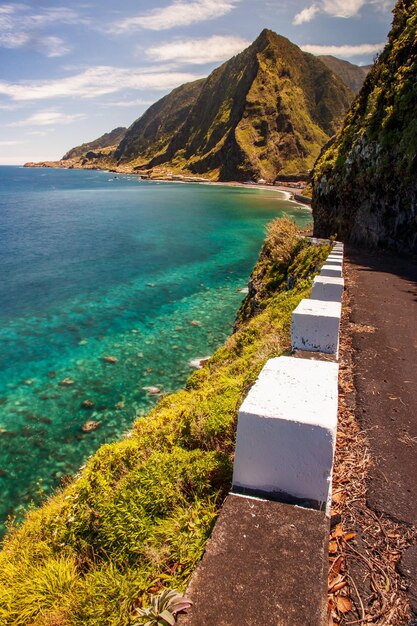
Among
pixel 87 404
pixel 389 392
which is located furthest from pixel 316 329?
pixel 87 404

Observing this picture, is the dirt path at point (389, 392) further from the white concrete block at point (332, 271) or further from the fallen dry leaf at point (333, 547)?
the white concrete block at point (332, 271)

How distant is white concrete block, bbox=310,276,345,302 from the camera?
308 inches

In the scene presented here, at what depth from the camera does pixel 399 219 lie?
16812 millimetres

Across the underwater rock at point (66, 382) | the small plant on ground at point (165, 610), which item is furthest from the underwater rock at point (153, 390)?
the small plant on ground at point (165, 610)

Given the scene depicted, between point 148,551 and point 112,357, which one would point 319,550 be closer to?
point 148,551

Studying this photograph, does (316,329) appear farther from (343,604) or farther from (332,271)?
(332,271)

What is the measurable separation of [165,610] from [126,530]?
1562 mm

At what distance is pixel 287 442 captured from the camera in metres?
3.06

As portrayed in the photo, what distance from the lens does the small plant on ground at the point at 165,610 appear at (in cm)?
243

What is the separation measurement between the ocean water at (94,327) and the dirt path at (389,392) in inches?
209

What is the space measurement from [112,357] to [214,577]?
16927 millimetres

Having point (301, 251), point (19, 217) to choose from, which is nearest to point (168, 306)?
point (301, 251)

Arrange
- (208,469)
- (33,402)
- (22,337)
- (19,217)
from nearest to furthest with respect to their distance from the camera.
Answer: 1. (208,469)
2. (33,402)
3. (22,337)
4. (19,217)

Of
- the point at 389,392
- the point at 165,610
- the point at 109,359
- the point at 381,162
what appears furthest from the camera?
the point at 109,359
